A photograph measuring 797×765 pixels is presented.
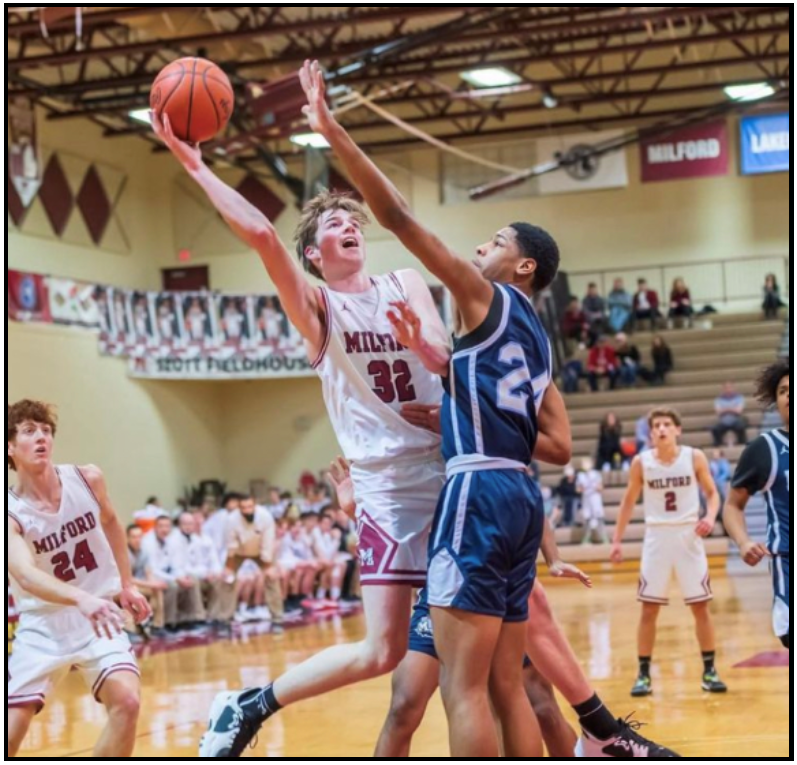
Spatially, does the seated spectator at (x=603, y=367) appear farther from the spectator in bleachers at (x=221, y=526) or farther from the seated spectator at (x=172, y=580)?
the seated spectator at (x=172, y=580)

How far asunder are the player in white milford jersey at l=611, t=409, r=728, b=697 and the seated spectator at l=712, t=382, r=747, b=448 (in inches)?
497

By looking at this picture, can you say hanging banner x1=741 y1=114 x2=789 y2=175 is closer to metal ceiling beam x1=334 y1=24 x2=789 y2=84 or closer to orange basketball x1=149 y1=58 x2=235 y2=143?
metal ceiling beam x1=334 y1=24 x2=789 y2=84

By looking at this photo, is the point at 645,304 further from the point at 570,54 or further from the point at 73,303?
the point at 73,303

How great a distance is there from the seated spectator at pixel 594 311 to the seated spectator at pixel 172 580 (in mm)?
12590

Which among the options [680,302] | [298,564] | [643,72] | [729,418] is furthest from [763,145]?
[298,564]

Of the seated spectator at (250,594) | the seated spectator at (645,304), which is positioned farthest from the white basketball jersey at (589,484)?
the seated spectator at (250,594)

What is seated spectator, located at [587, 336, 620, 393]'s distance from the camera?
24547 millimetres

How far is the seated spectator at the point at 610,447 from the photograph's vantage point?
2184 centimetres

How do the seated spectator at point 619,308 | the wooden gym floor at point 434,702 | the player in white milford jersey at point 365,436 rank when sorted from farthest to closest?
the seated spectator at point 619,308
the wooden gym floor at point 434,702
the player in white milford jersey at point 365,436

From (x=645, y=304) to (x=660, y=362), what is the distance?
1.60 meters

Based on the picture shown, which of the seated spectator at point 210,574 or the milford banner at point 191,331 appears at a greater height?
the milford banner at point 191,331

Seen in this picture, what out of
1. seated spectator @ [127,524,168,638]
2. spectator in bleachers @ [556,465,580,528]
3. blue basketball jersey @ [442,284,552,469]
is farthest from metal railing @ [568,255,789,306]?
blue basketball jersey @ [442,284,552,469]

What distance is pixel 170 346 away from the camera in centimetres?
2380

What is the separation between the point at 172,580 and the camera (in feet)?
48.0
